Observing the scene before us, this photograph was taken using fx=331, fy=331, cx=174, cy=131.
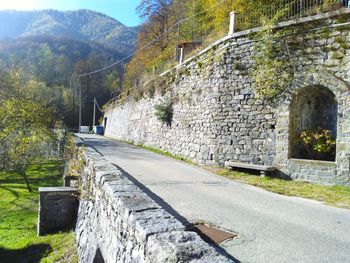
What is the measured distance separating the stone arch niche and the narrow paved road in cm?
284

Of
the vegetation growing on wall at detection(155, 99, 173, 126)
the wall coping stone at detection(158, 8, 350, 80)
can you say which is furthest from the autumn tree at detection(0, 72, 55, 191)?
the wall coping stone at detection(158, 8, 350, 80)

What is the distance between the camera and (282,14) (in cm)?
1053

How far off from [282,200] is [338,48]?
4953 mm

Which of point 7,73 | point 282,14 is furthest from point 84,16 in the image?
point 282,14

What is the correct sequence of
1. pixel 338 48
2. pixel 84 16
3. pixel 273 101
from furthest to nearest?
pixel 84 16
pixel 273 101
pixel 338 48

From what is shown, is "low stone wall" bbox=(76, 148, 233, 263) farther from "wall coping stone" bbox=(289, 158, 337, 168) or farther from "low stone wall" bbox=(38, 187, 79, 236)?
"wall coping stone" bbox=(289, 158, 337, 168)

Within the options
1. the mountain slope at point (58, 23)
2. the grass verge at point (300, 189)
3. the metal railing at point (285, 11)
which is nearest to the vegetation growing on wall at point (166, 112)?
the metal railing at point (285, 11)

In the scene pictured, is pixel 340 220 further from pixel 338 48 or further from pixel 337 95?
pixel 338 48

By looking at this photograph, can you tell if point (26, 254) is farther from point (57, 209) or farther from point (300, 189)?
point (300, 189)

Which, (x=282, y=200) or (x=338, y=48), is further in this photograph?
(x=338, y=48)

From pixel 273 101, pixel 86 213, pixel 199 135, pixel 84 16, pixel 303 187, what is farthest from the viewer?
pixel 84 16

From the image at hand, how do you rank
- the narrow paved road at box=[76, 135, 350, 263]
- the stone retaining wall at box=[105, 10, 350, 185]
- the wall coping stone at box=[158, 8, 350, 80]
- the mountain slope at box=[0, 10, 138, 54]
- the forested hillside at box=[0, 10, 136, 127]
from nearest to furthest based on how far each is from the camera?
the narrow paved road at box=[76, 135, 350, 263], the stone retaining wall at box=[105, 10, 350, 185], the wall coping stone at box=[158, 8, 350, 80], the forested hillside at box=[0, 10, 136, 127], the mountain slope at box=[0, 10, 138, 54]

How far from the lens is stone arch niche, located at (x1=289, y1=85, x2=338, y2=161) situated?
981 cm

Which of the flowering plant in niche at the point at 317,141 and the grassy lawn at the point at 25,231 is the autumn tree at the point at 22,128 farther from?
the flowering plant in niche at the point at 317,141
